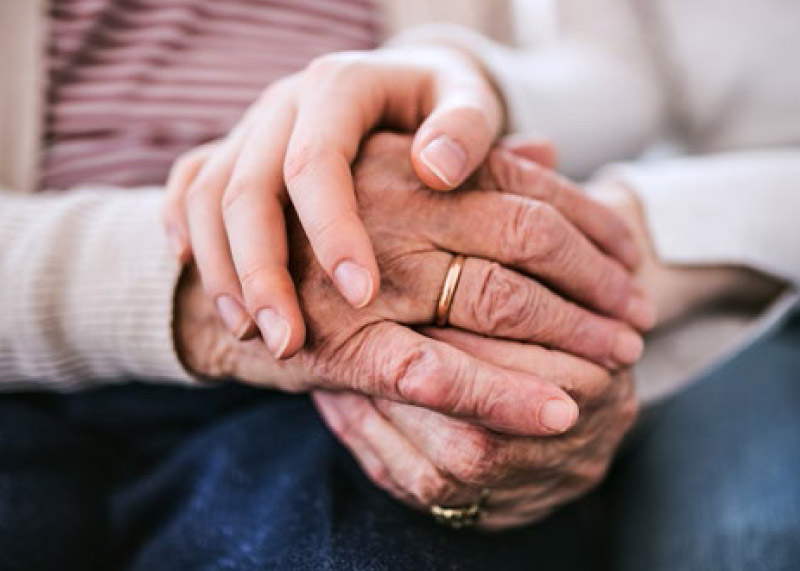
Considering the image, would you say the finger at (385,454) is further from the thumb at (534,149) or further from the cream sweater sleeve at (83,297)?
the thumb at (534,149)

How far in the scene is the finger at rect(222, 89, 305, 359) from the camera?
44 cm

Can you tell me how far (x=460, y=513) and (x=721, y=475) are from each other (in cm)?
29

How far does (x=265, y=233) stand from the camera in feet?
1.50

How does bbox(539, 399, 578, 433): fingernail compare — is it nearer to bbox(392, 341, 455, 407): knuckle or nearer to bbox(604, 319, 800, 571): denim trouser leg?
bbox(392, 341, 455, 407): knuckle

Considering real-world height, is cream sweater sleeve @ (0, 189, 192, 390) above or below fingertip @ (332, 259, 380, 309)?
below

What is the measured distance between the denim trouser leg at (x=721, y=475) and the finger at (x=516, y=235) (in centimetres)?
26

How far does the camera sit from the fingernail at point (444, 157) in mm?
472

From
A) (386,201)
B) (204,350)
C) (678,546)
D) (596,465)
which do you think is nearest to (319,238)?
(386,201)

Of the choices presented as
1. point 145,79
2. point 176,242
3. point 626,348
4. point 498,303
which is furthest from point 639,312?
point 145,79

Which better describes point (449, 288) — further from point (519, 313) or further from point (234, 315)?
point (234, 315)

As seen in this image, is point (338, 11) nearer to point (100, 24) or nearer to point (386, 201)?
point (100, 24)

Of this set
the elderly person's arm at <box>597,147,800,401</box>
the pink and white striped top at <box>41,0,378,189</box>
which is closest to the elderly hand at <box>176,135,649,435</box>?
the elderly person's arm at <box>597,147,800,401</box>

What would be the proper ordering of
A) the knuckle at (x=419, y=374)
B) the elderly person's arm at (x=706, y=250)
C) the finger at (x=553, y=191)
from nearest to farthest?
the knuckle at (x=419, y=374) < the finger at (x=553, y=191) < the elderly person's arm at (x=706, y=250)

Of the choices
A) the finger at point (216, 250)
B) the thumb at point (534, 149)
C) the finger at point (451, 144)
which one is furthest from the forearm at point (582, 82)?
the finger at point (216, 250)
